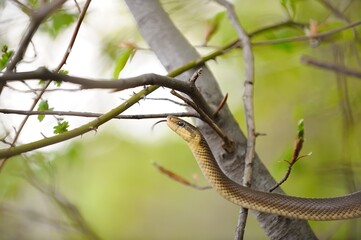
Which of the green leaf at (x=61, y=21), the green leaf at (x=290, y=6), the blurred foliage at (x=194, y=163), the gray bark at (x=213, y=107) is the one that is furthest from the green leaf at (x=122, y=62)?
the green leaf at (x=290, y=6)

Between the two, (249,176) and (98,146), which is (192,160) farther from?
(249,176)

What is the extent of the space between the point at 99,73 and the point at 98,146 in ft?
11.1

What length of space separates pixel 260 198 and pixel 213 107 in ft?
1.56

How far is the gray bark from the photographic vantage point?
2.24 m

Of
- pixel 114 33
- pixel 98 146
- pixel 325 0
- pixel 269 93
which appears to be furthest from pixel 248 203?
pixel 98 146

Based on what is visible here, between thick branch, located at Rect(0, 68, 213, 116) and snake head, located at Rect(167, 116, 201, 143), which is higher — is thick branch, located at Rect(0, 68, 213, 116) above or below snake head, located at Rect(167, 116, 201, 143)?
below

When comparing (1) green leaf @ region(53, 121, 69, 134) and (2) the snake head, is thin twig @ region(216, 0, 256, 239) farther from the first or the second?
(1) green leaf @ region(53, 121, 69, 134)

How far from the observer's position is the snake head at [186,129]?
→ 2262 millimetres

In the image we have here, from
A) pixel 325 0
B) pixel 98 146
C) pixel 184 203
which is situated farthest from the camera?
pixel 184 203

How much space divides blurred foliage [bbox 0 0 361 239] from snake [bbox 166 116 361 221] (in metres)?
0.24

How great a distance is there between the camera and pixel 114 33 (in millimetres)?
3768

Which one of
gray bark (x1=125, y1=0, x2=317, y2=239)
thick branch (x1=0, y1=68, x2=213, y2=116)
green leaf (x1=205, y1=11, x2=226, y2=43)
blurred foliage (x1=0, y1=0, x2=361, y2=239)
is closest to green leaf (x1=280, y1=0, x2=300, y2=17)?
blurred foliage (x1=0, y1=0, x2=361, y2=239)

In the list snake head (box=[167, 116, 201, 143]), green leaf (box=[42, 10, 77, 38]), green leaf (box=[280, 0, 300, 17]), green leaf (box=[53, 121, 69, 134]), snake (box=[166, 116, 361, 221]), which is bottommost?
snake (box=[166, 116, 361, 221])

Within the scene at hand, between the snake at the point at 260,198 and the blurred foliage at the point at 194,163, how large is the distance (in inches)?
9.6
